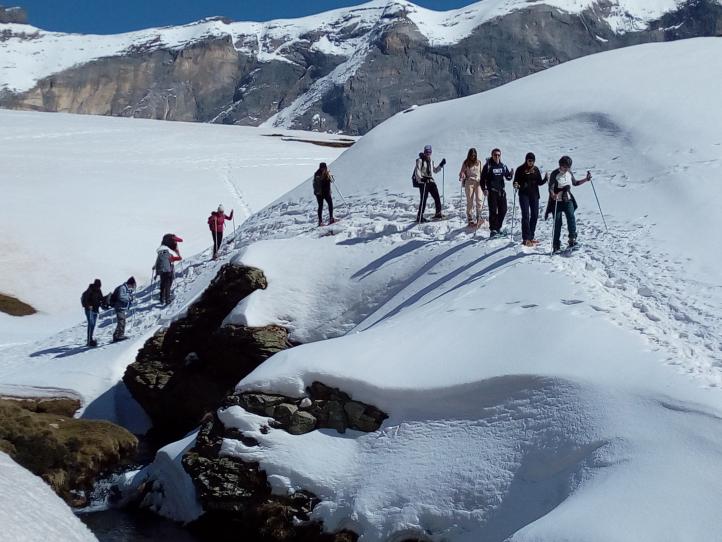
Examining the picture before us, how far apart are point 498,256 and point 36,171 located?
40.2 m

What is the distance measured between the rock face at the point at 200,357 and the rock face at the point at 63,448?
2.23m

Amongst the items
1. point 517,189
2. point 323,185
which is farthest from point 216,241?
point 517,189

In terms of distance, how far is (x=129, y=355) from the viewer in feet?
73.4

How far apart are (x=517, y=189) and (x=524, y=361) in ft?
20.9

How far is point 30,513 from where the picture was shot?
16.1ft

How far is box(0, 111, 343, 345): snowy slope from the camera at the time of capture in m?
35.2

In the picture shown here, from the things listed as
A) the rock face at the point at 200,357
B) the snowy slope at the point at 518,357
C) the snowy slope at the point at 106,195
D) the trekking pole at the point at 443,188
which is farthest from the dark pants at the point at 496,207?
the snowy slope at the point at 106,195

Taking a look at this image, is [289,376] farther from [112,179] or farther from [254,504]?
[112,179]

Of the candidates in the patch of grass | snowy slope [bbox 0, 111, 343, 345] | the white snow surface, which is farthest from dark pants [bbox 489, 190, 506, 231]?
the patch of grass

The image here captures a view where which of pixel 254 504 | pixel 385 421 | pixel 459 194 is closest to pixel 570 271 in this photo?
pixel 385 421

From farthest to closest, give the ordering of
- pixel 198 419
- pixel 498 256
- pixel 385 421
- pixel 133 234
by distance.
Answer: pixel 133 234 < pixel 198 419 < pixel 498 256 < pixel 385 421

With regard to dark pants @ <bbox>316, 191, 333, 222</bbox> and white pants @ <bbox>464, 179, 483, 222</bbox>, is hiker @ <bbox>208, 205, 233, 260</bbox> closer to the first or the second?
dark pants @ <bbox>316, 191, 333, 222</bbox>

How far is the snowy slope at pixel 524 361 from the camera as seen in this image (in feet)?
32.0

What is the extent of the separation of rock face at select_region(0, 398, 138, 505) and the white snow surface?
10.1 metres
